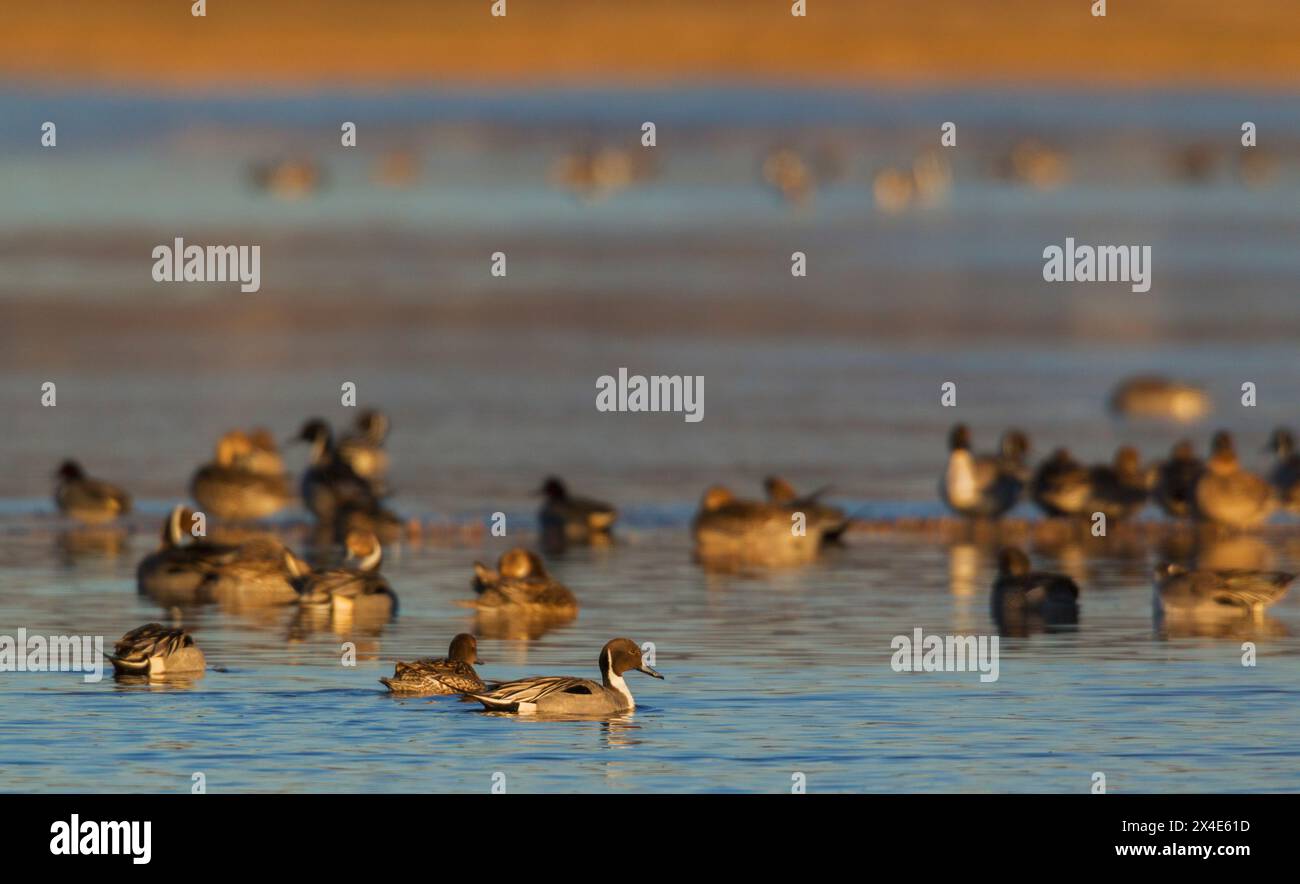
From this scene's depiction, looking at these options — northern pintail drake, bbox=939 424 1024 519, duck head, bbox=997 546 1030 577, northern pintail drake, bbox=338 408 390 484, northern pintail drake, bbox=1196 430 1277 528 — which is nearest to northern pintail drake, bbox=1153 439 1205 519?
northern pintail drake, bbox=1196 430 1277 528

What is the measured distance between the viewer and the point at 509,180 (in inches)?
2768

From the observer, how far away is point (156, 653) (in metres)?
16.9

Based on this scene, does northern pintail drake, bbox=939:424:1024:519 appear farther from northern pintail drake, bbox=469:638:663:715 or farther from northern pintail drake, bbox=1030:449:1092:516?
northern pintail drake, bbox=469:638:663:715

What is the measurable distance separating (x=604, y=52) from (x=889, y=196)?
37.0 meters

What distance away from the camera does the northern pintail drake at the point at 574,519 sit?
80.7 feet

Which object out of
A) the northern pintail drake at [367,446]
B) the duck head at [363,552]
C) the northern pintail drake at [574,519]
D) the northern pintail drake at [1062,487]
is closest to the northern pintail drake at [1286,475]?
the northern pintail drake at [1062,487]

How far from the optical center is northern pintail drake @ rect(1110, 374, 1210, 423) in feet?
110

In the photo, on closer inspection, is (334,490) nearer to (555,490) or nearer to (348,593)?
(555,490)

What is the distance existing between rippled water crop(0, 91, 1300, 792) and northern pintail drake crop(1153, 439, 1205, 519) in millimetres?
1090

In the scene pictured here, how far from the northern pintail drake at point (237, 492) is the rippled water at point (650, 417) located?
40cm

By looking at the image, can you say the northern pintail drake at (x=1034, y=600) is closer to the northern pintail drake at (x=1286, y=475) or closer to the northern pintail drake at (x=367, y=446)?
the northern pintail drake at (x=1286, y=475)

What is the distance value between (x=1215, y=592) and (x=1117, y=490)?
581 centimetres

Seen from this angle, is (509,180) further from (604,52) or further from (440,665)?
(440,665)

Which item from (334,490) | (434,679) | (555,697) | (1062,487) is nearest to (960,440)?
(1062,487)
